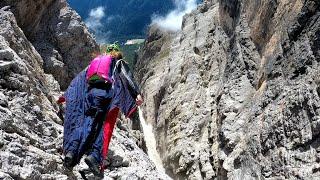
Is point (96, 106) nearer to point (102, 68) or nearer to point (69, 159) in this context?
point (102, 68)

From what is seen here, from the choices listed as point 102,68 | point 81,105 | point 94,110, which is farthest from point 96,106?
point 102,68

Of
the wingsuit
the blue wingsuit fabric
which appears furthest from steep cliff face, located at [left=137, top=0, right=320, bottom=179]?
the wingsuit

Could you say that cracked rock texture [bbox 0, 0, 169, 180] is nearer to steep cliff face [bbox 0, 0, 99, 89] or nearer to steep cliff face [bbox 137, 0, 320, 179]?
steep cliff face [bbox 0, 0, 99, 89]

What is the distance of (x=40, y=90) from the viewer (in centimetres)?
917

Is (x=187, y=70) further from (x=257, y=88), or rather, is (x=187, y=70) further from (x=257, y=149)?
(x=257, y=149)

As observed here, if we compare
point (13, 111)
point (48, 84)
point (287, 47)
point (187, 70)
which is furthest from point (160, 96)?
point (13, 111)

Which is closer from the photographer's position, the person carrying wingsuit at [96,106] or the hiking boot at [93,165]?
the hiking boot at [93,165]

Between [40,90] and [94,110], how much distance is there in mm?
1787

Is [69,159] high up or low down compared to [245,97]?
down

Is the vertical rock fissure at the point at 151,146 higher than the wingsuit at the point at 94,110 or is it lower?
higher

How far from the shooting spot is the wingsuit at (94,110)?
7578 mm

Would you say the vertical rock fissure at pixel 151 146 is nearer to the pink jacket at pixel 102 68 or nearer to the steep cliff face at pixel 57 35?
the steep cliff face at pixel 57 35

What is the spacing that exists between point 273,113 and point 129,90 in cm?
1159

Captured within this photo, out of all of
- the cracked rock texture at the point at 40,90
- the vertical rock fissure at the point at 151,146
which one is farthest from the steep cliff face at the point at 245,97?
the cracked rock texture at the point at 40,90
